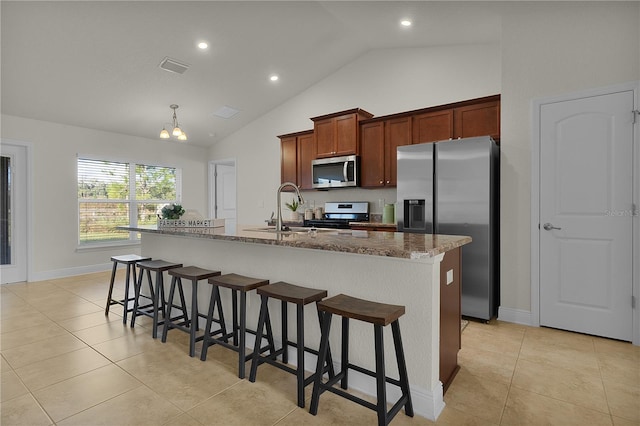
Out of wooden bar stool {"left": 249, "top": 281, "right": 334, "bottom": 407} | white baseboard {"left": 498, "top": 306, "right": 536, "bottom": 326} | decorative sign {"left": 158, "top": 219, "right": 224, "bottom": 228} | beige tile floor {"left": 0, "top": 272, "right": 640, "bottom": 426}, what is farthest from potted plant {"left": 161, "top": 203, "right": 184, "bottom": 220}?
white baseboard {"left": 498, "top": 306, "right": 536, "bottom": 326}

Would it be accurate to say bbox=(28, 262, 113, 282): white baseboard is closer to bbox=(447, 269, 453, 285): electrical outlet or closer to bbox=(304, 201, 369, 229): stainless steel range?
bbox=(304, 201, 369, 229): stainless steel range

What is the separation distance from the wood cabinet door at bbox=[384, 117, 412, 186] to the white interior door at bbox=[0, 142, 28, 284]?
17.1ft

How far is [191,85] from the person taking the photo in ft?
15.8

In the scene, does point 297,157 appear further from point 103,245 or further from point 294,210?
point 103,245

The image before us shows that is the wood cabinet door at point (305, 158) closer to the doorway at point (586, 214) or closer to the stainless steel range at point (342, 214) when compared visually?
the stainless steel range at point (342, 214)

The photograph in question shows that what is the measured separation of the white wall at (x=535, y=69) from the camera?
2764 millimetres

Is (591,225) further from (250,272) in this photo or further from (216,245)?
(216,245)

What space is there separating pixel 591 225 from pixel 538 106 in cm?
116

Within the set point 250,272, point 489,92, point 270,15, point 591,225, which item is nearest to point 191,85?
point 270,15

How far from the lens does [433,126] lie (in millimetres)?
4020

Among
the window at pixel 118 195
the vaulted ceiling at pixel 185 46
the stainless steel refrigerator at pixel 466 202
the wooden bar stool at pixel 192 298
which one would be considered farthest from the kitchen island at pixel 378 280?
the window at pixel 118 195

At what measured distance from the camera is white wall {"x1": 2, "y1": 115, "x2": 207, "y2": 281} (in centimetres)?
496

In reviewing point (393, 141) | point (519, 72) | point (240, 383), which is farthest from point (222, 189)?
point (519, 72)

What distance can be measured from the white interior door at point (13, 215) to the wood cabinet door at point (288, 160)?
3.75m
